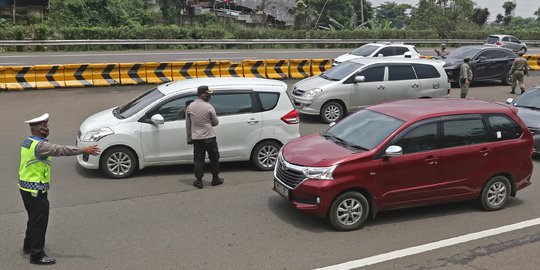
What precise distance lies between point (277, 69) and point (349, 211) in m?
14.4

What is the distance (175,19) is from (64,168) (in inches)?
1594

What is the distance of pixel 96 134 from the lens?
30.1 feet

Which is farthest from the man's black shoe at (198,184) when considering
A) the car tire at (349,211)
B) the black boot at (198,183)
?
the car tire at (349,211)

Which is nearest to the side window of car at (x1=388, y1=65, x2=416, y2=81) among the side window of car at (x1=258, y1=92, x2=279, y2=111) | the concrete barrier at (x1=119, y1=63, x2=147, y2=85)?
the side window of car at (x1=258, y1=92, x2=279, y2=111)

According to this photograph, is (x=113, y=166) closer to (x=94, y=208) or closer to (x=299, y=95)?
(x=94, y=208)

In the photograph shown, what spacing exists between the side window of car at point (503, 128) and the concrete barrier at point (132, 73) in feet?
43.9

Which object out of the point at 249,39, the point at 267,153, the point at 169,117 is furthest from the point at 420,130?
the point at 249,39

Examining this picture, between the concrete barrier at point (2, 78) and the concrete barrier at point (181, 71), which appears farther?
the concrete barrier at point (181, 71)

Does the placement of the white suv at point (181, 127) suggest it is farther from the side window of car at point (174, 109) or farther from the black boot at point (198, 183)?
the black boot at point (198, 183)

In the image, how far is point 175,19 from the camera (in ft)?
159

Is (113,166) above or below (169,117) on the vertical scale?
below

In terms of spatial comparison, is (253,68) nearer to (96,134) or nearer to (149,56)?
(149,56)

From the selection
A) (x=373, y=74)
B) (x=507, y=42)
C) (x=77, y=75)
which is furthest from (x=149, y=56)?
(x=507, y=42)

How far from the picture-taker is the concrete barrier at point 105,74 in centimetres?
1812
